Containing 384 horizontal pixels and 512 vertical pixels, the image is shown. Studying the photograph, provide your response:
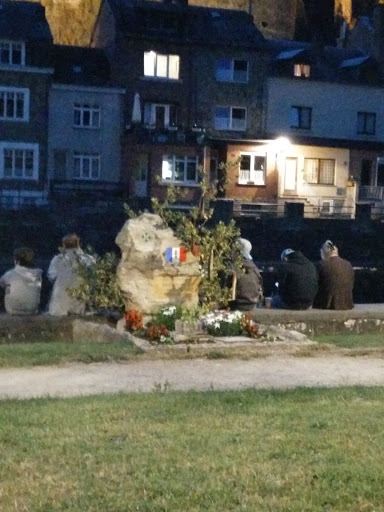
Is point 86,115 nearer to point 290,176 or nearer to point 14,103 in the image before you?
point 14,103

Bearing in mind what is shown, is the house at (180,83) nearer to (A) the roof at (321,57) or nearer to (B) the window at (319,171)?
(A) the roof at (321,57)

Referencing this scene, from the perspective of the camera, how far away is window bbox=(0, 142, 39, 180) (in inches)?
1940

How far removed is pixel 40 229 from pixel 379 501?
35.7 m

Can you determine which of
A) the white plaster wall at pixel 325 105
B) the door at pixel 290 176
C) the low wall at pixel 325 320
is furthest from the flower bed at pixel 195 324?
the white plaster wall at pixel 325 105

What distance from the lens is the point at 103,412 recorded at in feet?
24.6

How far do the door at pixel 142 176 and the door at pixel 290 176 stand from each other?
8073 millimetres

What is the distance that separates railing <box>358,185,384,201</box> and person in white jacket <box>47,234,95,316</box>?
136ft

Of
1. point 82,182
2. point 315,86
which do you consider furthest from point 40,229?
point 315,86

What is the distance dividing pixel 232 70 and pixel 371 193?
10.1m

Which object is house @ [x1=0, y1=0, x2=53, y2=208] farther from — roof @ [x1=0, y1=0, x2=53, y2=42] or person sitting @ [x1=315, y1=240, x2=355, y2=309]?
person sitting @ [x1=315, y1=240, x2=355, y2=309]

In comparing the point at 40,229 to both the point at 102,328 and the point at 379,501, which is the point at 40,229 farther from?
the point at 379,501

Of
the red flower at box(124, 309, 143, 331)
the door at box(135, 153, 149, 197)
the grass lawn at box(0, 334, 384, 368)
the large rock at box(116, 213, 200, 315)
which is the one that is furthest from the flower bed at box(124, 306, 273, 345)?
the door at box(135, 153, 149, 197)

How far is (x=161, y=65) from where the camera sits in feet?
176

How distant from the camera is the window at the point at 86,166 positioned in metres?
51.1
